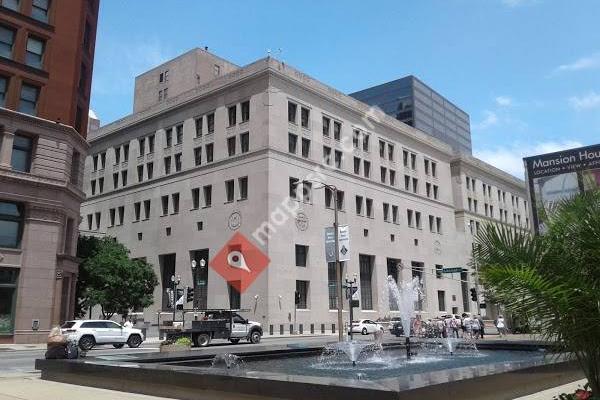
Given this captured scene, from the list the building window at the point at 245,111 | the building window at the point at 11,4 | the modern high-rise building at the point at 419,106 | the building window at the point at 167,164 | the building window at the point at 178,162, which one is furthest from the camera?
the modern high-rise building at the point at 419,106

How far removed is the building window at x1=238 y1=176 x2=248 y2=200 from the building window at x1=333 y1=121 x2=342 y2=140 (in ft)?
45.1

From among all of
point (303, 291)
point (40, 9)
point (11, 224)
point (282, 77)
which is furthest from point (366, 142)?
point (11, 224)

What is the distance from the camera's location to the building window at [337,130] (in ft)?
217

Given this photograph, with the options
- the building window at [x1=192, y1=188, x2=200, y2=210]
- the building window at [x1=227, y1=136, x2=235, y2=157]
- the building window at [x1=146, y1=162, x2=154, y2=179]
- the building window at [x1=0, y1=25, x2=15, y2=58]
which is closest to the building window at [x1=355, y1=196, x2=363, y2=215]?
the building window at [x1=227, y1=136, x2=235, y2=157]

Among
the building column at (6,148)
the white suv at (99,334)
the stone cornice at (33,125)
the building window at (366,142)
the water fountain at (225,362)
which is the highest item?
the building window at (366,142)

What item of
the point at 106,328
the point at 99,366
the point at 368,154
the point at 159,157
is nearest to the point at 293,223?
the point at 368,154

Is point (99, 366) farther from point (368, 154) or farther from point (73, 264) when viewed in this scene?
point (368, 154)

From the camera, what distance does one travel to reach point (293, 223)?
5719 centimetres

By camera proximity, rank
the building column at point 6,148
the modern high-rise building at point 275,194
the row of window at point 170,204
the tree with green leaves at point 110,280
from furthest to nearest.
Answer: the row of window at point 170,204 → the modern high-rise building at point 275,194 → the tree with green leaves at point 110,280 → the building column at point 6,148

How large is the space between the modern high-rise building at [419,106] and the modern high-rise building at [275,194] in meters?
61.0

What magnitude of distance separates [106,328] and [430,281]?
53.7m

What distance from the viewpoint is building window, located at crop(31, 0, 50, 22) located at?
129ft

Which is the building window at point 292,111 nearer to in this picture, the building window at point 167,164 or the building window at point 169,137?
the building window at point 169,137

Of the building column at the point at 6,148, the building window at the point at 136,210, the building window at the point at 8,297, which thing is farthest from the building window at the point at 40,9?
the building window at the point at 136,210
